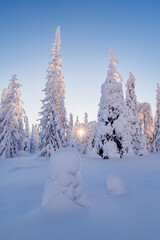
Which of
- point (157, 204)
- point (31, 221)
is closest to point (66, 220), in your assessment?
point (31, 221)

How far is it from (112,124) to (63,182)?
474 inches

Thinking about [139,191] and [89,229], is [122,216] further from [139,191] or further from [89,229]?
[139,191]

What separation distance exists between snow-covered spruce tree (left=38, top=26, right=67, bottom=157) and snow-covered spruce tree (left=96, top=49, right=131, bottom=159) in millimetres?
4072

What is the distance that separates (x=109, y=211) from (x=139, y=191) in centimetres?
221

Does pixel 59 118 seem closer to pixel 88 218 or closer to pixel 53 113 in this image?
pixel 53 113

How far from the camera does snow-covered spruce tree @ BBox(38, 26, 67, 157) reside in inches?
593

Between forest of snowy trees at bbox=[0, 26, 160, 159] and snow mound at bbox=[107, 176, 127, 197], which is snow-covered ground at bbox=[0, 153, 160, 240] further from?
forest of snowy trees at bbox=[0, 26, 160, 159]

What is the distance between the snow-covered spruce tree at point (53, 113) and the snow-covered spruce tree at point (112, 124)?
13.4 feet

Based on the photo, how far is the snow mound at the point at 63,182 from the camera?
4.06m

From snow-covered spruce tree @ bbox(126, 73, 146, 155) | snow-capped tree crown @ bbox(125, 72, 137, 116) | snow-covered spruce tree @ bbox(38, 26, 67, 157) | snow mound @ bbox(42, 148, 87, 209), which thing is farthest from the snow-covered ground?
snow-capped tree crown @ bbox(125, 72, 137, 116)

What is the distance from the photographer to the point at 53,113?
15703 millimetres

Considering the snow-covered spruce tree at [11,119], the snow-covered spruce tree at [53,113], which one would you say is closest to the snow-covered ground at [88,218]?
the snow-covered spruce tree at [53,113]

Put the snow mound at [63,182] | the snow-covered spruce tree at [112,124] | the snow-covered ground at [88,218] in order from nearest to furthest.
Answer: the snow-covered ground at [88,218] < the snow mound at [63,182] < the snow-covered spruce tree at [112,124]

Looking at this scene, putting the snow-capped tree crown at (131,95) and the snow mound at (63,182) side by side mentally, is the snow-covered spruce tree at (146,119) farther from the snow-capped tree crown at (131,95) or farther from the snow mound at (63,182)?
the snow mound at (63,182)
